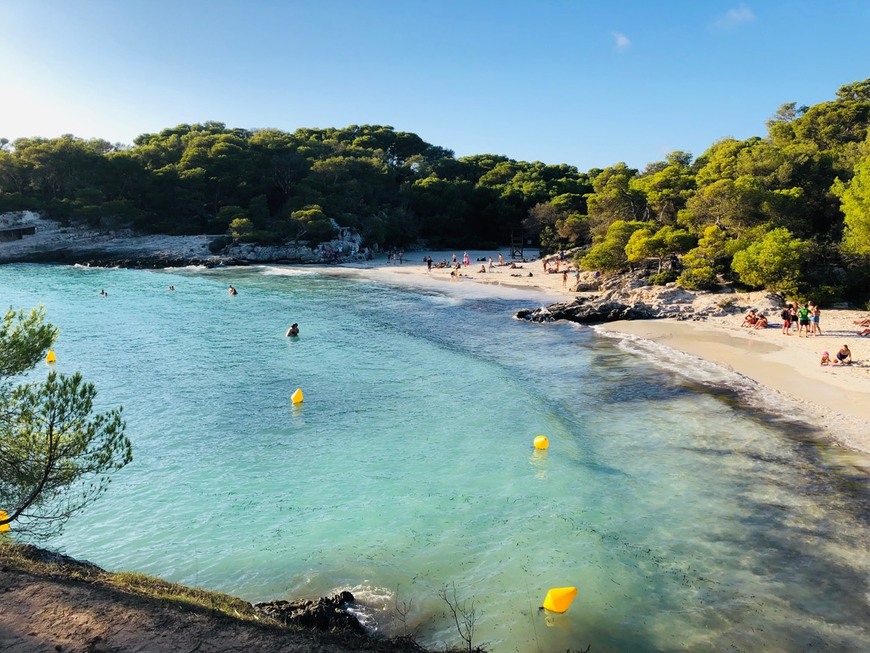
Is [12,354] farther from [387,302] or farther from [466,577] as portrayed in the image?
[387,302]

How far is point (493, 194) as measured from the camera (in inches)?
2778

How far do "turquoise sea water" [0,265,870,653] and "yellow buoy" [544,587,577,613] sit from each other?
17 centimetres

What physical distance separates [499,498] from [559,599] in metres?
3.49

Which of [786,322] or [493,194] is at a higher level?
[493,194]

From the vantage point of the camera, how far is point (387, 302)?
3728cm

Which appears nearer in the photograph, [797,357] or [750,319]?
[797,357]

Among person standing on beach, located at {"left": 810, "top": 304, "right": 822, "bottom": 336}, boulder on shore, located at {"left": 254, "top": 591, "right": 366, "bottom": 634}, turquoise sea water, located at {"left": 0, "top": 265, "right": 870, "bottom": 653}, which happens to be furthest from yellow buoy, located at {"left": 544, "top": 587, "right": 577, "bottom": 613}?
person standing on beach, located at {"left": 810, "top": 304, "right": 822, "bottom": 336}

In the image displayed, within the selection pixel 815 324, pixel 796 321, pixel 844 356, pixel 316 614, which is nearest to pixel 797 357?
pixel 844 356

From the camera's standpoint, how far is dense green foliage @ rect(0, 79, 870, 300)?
30.1 metres

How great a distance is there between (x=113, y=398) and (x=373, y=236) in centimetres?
4792

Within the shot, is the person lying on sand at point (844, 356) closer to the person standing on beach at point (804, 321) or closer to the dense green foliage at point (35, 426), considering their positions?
the person standing on beach at point (804, 321)

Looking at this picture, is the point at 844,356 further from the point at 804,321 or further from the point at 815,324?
the point at 815,324

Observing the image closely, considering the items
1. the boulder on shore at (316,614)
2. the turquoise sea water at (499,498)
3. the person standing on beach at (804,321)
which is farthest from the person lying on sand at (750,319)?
the boulder on shore at (316,614)

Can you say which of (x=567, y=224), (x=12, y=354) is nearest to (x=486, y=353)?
(x=12, y=354)
